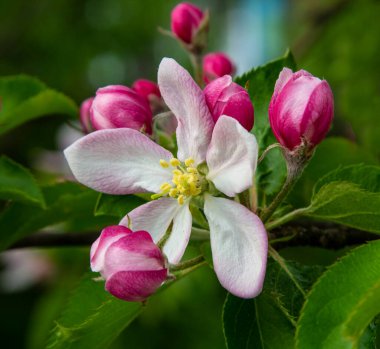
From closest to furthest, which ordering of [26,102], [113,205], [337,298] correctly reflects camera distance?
1. [337,298]
2. [113,205]
3. [26,102]

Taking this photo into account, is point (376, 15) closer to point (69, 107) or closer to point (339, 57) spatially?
point (339, 57)

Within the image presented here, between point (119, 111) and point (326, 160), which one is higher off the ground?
point (119, 111)

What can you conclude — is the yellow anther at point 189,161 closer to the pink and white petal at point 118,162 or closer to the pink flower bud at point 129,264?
the pink and white petal at point 118,162

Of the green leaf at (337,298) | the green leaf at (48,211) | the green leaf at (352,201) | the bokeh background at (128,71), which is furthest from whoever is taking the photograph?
the bokeh background at (128,71)

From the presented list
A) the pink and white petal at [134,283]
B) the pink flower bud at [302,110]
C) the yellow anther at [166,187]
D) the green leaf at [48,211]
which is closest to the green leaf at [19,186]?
the green leaf at [48,211]

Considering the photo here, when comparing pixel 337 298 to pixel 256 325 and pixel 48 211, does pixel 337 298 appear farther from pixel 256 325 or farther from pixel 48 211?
pixel 48 211

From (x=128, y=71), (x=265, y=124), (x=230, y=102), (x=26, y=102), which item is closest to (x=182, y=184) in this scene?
(x=230, y=102)

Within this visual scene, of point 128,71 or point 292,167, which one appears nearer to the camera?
point 292,167
